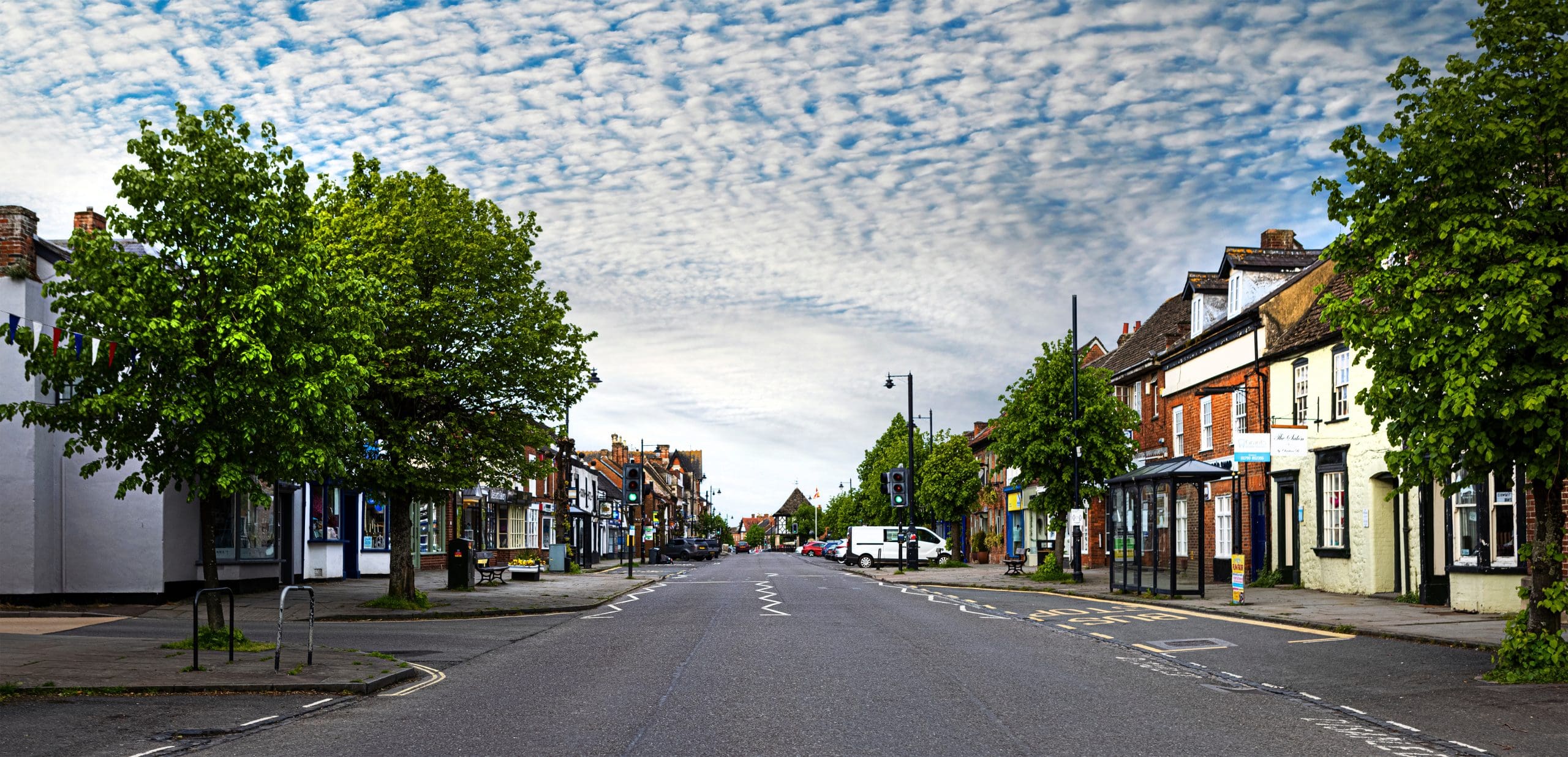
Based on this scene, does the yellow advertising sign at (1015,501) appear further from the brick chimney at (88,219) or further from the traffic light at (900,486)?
the brick chimney at (88,219)

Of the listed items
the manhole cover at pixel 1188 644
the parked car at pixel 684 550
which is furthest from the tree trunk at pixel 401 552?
the parked car at pixel 684 550

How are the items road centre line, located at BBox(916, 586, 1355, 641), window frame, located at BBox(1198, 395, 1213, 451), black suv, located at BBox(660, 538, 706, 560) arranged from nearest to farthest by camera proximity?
road centre line, located at BBox(916, 586, 1355, 641) < window frame, located at BBox(1198, 395, 1213, 451) < black suv, located at BBox(660, 538, 706, 560)

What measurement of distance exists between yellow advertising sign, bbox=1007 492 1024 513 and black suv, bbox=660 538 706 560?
2308 centimetres

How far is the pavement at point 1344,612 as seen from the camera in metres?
17.2

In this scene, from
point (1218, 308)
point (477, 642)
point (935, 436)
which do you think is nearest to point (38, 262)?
point (477, 642)

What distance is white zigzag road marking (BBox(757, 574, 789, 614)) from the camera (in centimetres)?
2444

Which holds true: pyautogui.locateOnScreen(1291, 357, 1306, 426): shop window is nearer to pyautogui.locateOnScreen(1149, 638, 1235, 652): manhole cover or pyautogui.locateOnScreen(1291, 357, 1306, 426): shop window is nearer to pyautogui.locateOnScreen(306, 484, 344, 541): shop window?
pyautogui.locateOnScreen(1149, 638, 1235, 652): manhole cover

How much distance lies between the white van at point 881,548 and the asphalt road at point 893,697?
119 feet

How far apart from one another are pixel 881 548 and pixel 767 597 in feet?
91.7

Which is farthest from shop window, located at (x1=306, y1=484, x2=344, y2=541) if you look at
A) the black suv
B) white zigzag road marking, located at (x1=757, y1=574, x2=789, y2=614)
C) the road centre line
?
the black suv

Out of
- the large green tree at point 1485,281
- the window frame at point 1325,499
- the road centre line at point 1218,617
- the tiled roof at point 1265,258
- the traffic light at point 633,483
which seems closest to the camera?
the large green tree at point 1485,281

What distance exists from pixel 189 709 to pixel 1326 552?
983 inches

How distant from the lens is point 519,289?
83.3 ft

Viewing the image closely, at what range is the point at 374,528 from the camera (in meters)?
40.2
